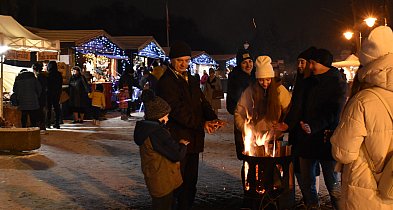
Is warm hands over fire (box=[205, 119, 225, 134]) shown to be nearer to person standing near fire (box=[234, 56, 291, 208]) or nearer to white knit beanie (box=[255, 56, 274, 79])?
person standing near fire (box=[234, 56, 291, 208])

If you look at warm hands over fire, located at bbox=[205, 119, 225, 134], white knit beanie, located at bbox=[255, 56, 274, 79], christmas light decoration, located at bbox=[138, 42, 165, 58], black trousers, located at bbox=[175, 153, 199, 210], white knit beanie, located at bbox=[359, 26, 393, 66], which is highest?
christmas light decoration, located at bbox=[138, 42, 165, 58]

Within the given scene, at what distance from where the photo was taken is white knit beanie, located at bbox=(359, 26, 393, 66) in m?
3.62

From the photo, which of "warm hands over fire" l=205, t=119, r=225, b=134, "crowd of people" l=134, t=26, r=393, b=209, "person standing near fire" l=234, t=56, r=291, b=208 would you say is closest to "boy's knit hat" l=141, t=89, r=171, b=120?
"crowd of people" l=134, t=26, r=393, b=209

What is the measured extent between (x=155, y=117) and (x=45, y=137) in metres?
9.21

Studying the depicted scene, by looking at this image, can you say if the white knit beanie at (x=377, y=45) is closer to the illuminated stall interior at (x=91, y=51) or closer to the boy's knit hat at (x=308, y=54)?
the boy's knit hat at (x=308, y=54)

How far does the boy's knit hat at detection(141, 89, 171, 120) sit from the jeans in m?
1.80

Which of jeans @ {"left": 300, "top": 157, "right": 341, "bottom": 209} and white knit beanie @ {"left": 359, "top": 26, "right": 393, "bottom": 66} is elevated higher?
white knit beanie @ {"left": 359, "top": 26, "right": 393, "bottom": 66}

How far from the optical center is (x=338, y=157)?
358 centimetres

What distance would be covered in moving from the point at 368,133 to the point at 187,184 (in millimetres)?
2774

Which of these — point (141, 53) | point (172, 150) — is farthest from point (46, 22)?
point (172, 150)

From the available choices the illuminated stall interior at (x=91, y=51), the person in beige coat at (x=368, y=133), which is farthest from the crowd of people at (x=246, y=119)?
the illuminated stall interior at (x=91, y=51)

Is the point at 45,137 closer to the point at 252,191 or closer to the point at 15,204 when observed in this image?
the point at 15,204

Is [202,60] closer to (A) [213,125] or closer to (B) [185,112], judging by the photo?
(A) [213,125]

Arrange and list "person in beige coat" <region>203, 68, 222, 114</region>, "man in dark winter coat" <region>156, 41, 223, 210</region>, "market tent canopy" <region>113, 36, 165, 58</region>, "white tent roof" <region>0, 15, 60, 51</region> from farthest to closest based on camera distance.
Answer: "market tent canopy" <region>113, 36, 165, 58</region> → "person in beige coat" <region>203, 68, 222, 114</region> → "white tent roof" <region>0, 15, 60, 51</region> → "man in dark winter coat" <region>156, 41, 223, 210</region>
